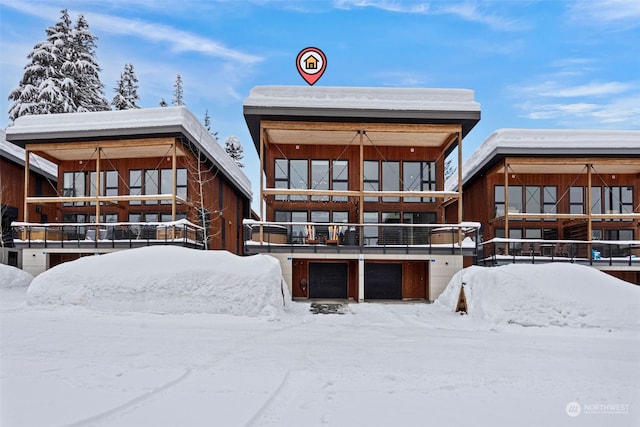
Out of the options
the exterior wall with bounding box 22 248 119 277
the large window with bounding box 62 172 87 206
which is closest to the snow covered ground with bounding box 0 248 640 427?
the exterior wall with bounding box 22 248 119 277

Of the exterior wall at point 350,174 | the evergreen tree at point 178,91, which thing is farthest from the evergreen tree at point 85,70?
the exterior wall at point 350,174

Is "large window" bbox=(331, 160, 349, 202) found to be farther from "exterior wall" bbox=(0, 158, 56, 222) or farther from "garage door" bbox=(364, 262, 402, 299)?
"exterior wall" bbox=(0, 158, 56, 222)

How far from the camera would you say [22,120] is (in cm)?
1906

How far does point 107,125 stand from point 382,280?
47.9 feet

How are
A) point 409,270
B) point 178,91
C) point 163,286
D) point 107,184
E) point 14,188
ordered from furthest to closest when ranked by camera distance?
point 178,91, point 14,188, point 107,184, point 409,270, point 163,286

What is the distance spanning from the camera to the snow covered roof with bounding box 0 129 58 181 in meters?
21.9

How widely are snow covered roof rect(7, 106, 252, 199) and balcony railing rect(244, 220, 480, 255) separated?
642cm

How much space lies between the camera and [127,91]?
38469mm

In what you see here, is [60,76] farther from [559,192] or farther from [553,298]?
[559,192]

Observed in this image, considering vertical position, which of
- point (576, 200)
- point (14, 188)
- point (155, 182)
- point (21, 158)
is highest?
point (21, 158)

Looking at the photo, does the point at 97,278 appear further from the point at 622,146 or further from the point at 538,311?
the point at 622,146

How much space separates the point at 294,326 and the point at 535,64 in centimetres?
1021

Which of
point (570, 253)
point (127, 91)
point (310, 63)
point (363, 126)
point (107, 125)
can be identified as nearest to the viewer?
point (363, 126)

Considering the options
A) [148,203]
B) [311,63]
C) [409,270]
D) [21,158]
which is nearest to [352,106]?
[311,63]
